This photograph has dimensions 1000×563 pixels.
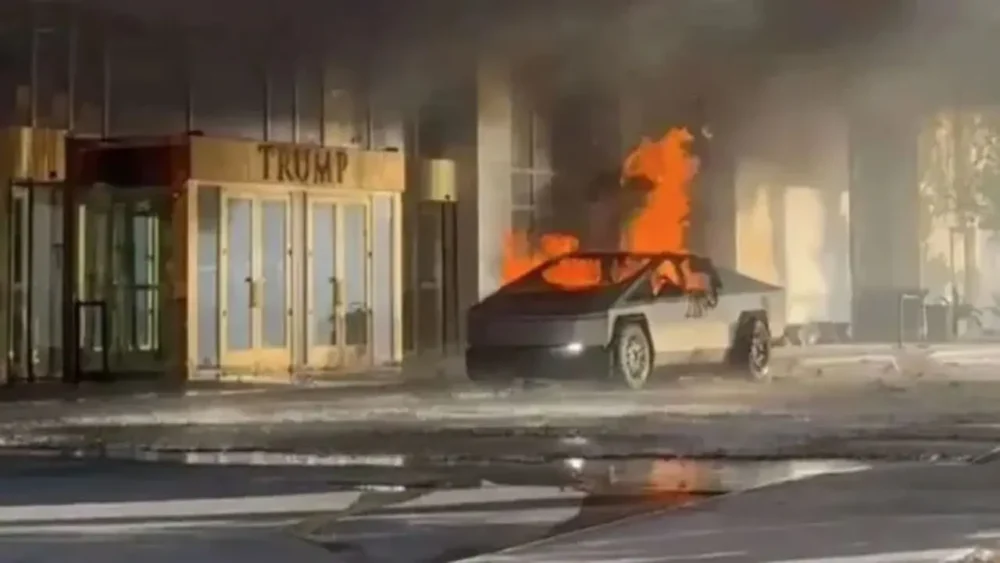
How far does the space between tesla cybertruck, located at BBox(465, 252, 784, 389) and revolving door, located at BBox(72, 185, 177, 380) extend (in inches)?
180

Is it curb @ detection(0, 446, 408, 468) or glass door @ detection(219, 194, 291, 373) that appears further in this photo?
glass door @ detection(219, 194, 291, 373)

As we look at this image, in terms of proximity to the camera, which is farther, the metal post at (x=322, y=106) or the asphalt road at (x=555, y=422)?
the metal post at (x=322, y=106)

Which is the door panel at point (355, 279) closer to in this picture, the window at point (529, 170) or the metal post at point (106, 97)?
the window at point (529, 170)

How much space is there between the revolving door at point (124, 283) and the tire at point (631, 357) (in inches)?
224

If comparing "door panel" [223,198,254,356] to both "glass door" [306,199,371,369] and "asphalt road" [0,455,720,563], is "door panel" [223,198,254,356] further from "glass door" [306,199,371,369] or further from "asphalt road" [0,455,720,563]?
"asphalt road" [0,455,720,563]

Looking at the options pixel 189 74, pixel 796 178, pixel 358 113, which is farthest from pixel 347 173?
pixel 796 178

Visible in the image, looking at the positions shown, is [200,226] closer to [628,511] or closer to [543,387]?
[543,387]

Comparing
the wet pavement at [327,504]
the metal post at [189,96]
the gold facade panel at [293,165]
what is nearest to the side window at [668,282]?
the gold facade panel at [293,165]

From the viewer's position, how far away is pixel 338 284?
973 inches

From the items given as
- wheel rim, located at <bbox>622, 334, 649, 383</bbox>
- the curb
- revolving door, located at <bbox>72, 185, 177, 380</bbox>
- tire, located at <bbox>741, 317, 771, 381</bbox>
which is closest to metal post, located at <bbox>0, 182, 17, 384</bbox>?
revolving door, located at <bbox>72, 185, 177, 380</bbox>

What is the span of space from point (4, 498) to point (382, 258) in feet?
49.1

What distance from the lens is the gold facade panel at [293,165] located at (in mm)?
22281

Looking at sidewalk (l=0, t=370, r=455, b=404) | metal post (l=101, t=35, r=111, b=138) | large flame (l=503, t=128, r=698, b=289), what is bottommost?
sidewalk (l=0, t=370, r=455, b=404)

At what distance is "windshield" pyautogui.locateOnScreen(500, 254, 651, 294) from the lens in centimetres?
1986
